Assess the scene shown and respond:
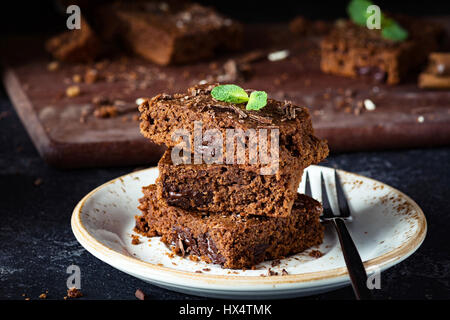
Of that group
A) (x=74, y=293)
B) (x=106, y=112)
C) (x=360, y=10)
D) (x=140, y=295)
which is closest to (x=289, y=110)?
(x=140, y=295)

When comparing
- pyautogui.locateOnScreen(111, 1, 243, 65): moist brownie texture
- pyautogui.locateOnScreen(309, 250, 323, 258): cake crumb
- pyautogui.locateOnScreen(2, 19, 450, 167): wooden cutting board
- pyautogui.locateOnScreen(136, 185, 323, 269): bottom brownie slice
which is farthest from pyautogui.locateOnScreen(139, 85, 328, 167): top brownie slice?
pyautogui.locateOnScreen(111, 1, 243, 65): moist brownie texture

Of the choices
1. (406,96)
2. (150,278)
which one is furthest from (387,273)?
(406,96)

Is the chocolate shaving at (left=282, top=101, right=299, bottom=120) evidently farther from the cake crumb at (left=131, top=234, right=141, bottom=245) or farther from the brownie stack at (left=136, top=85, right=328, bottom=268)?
the cake crumb at (left=131, top=234, right=141, bottom=245)

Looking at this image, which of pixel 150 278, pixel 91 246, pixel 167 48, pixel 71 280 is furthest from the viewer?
pixel 167 48

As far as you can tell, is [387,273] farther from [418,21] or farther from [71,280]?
[418,21]

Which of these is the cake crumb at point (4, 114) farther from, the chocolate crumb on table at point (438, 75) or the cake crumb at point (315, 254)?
the chocolate crumb on table at point (438, 75)

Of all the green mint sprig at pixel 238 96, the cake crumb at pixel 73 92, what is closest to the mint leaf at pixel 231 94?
the green mint sprig at pixel 238 96
